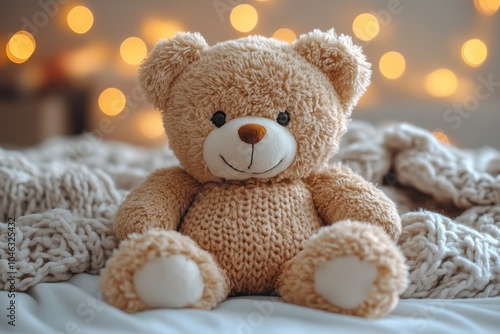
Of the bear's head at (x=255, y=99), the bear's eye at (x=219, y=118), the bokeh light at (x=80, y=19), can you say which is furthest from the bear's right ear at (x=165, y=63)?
the bokeh light at (x=80, y=19)

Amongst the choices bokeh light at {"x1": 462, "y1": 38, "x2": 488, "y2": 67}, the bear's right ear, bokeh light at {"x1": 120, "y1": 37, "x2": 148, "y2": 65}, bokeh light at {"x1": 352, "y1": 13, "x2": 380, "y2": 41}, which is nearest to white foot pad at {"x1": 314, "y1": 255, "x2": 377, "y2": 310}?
the bear's right ear

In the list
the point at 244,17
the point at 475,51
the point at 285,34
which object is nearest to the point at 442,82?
the point at 475,51

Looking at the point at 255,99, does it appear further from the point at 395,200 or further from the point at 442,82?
the point at 442,82

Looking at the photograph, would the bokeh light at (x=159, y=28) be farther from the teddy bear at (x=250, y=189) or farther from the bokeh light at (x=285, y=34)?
the teddy bear at (x=250, y=189)

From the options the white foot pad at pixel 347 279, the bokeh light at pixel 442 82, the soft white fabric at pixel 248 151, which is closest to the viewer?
the white foot pad at pixel 347 279

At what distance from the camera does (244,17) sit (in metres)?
2.21

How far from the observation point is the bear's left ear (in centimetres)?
81

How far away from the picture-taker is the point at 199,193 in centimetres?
85

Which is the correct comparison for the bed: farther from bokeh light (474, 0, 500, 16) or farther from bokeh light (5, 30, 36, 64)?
bokeh light (5, 30, 36, 64)

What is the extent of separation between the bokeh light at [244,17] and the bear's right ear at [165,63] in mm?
1409

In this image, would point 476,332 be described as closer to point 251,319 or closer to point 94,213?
point 251,319

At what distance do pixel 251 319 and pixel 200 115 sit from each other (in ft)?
0.96

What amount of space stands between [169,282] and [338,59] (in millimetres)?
402

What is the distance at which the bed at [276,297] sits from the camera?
678 mm
